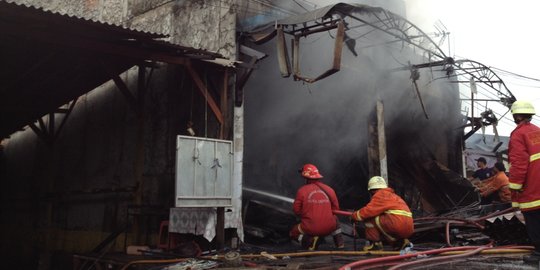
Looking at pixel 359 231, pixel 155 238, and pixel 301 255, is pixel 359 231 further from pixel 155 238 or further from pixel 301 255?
pixel 155 238

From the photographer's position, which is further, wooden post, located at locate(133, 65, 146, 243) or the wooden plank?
wooden post, located at locate(133, 65, 146, 243)

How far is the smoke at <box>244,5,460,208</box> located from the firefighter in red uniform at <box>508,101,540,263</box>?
5872 millimetres

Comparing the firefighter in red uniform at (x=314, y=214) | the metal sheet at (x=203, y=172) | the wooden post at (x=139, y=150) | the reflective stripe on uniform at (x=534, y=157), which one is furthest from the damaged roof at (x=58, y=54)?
the reflective stripe on uniform at (x=534, y=157)

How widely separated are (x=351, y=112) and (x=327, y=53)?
7.39ft

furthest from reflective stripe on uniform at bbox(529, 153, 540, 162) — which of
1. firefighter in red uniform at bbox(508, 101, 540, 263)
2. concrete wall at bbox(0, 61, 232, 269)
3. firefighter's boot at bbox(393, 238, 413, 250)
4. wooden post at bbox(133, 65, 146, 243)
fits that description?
wooden post at bbox(133, 65, 146, 243)

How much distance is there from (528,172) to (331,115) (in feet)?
Result: 24.2

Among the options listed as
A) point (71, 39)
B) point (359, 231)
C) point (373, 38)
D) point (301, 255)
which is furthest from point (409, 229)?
point (373, 38)

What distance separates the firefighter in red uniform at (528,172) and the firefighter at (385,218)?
5.32ft

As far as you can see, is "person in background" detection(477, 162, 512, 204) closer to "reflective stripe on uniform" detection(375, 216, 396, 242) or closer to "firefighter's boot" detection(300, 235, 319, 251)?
"reflective stripe on uniform" detection(375, 216, 396, 242)

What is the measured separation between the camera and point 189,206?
23.4 ft

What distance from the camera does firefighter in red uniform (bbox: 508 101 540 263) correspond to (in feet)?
16.0

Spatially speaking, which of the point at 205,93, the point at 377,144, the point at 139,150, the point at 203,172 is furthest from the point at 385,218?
the point at 377,144

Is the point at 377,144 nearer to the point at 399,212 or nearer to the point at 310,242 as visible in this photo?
the point at 310,242

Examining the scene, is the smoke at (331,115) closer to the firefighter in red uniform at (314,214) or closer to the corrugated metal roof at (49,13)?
the firefighter in red uniform at (314,214)
